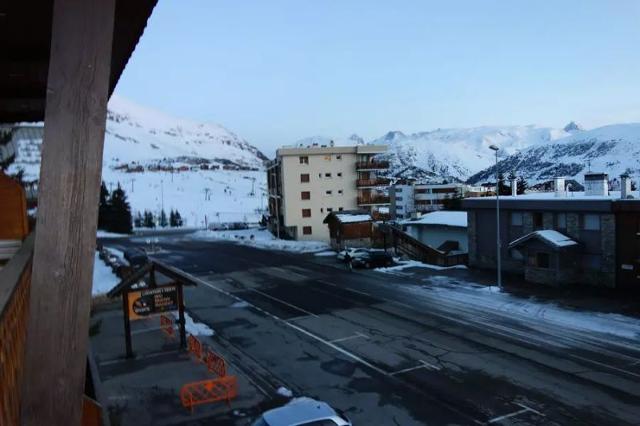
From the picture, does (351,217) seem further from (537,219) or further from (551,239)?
(551,239)

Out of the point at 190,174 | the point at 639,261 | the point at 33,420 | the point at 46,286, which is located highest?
the point at 190,174

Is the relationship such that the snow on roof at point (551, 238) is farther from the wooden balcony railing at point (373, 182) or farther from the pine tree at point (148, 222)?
the pine tree at point (148, 222)

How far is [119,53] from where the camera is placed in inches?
179

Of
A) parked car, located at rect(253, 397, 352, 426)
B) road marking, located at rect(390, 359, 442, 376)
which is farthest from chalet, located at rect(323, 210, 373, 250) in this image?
parked car, located at rect(253, 397, 352, 426)

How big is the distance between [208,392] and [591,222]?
23.5 metres

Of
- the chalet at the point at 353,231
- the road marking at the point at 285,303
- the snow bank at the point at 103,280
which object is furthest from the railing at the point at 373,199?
the road marking at the point at 285,303

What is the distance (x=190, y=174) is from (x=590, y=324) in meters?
176

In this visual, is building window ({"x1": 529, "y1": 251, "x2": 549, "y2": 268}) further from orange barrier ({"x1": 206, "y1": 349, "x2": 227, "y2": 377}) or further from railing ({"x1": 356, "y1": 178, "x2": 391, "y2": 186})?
railing ({"x1": 356, "y1": 178, "x2": 391, "y2": 186})

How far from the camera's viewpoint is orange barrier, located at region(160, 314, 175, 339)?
20.8m

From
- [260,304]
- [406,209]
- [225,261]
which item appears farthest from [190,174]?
[260,304]

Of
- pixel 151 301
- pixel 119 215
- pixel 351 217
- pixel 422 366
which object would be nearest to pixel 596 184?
pixel 422 366

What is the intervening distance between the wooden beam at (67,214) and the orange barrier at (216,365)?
13721 mm

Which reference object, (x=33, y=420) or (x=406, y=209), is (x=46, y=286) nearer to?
(x=33, y=420)

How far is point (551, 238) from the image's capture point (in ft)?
95.8
